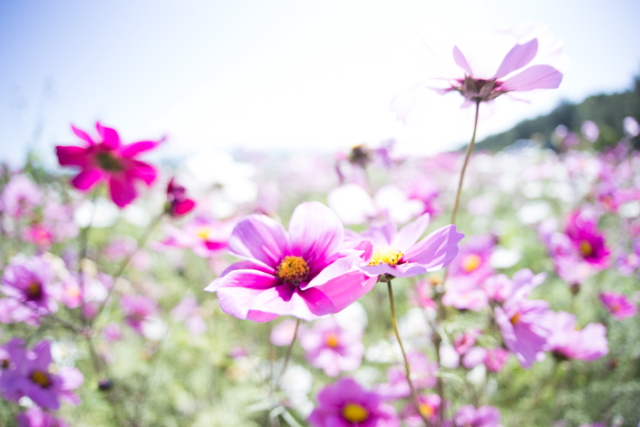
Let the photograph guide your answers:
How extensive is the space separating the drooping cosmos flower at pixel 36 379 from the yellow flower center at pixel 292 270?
1.73 ft

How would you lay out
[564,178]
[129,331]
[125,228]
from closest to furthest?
1. [129,331]
2. [564,178]
3. [125,228]

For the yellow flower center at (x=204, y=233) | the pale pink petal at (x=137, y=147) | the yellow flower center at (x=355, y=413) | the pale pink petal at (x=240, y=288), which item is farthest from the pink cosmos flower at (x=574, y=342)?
the pale pink petal at (x=137, y=147)

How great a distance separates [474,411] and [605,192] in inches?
54.4

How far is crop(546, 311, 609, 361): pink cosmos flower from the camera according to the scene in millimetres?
690

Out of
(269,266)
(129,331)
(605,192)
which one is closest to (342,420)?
(269,266)

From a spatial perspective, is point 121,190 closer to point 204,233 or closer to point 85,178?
point 85,178

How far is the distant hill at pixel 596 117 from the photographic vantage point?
3965 millimetres

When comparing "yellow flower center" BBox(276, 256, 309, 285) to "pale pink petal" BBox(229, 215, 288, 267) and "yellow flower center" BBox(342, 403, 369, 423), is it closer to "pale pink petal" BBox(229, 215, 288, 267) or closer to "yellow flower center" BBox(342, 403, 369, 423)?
"pale pink petal" BBox(229, 215, 288, 267)

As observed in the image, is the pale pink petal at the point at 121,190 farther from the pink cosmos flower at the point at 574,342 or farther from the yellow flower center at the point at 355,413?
the pink cosmos flower at the point at 574,342

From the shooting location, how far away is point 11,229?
56.6 inches

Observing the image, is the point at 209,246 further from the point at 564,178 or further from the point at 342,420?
the point at 564,178

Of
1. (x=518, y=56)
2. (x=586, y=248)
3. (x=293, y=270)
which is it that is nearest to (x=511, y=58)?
(x=518, y=56)

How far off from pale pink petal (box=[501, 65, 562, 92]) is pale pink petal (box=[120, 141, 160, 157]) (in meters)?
0.58

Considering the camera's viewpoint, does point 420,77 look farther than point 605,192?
No
